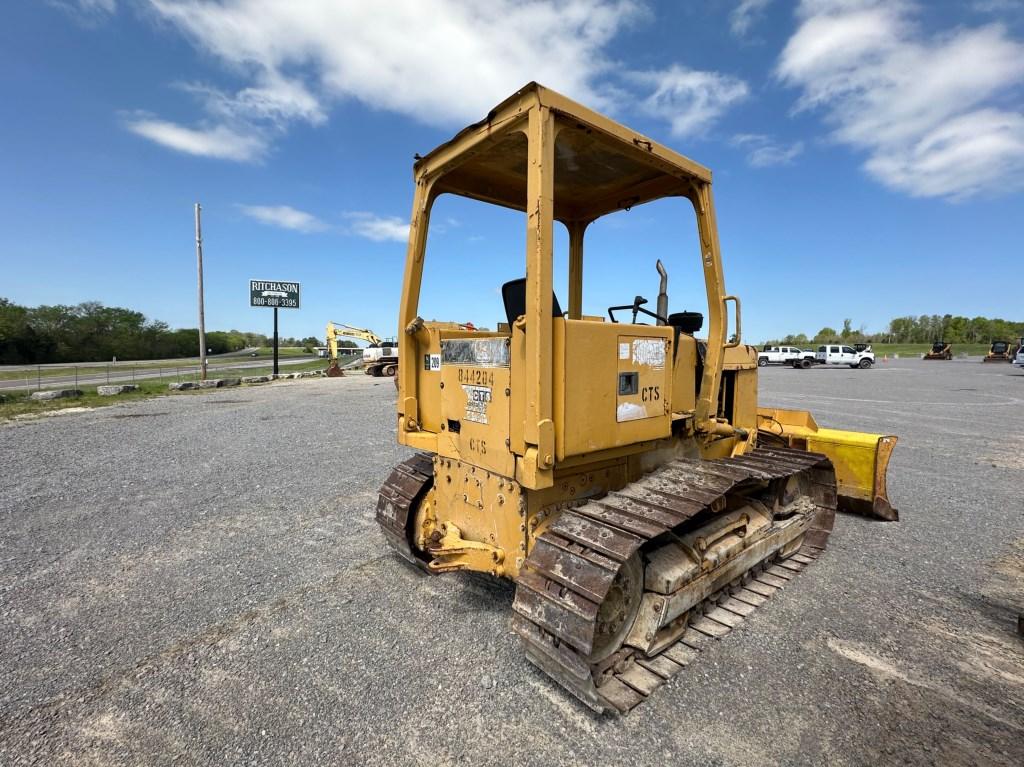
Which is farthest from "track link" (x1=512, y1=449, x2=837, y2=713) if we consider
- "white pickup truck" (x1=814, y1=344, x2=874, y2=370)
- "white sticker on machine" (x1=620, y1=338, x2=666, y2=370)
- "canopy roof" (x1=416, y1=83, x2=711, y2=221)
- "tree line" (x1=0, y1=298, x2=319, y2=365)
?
"tree line" (x1=0, y1=298, x2=319, y2=365)

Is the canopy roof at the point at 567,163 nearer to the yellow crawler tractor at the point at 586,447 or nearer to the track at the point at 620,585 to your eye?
the yellow crawler tractor at the point at 586,447

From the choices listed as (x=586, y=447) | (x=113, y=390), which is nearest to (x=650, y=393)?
(x=586, y=447)

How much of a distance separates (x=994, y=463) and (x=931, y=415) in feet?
19.3

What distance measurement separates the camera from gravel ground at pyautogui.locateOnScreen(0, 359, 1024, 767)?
2.28 metres

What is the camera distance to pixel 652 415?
10.3ft

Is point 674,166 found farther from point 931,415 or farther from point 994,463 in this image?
point 931,415

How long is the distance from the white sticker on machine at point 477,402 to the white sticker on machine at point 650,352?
3.07ft

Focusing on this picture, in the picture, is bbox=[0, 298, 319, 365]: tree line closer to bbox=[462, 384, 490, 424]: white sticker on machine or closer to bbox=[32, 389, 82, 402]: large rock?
bbox=[32, 389, 82, 402]: large rock

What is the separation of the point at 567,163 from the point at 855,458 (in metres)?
4.49

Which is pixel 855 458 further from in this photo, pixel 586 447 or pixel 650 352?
pixel 586 447

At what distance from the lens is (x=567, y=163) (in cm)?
345

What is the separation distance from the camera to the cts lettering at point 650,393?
3066mm

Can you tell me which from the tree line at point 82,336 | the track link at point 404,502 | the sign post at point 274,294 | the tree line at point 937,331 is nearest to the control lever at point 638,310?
the track link at point 404,502

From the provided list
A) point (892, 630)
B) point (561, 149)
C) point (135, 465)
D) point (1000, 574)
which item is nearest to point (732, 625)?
point (892, 630)
